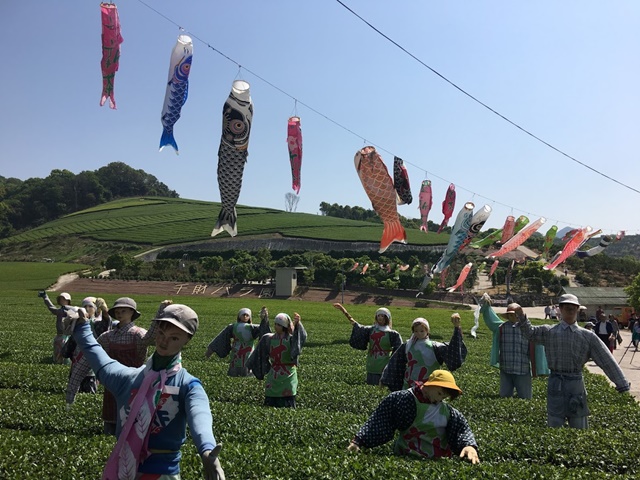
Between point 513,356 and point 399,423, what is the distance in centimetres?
569

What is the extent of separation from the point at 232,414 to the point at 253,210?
12808cm

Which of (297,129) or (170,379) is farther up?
(297,129)

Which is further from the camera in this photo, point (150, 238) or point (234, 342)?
point (150, 238)

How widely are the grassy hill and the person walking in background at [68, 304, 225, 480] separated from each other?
278 feet

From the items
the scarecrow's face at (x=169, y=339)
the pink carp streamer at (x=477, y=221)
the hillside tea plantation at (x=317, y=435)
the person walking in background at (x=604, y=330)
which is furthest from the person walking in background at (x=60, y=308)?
the person walking in background at (x=604, y=330)

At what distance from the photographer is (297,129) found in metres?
12.9

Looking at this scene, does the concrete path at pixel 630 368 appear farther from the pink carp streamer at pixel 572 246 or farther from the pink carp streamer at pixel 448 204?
the pink carp streamer at pixel 448 204

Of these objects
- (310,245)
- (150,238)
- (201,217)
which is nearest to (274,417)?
(310,245)

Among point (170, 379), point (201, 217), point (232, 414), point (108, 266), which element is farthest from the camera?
point (201, 217)

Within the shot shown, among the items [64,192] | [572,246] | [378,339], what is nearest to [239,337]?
[378,339]

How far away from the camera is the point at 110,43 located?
10.7 m

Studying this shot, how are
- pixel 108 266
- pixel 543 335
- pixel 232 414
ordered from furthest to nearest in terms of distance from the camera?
pixel 108 266
pixel 232 414
pixel 543 335

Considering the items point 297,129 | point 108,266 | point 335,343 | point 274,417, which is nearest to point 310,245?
point 108,266

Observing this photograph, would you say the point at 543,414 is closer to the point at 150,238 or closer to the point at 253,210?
the point at 150,238
